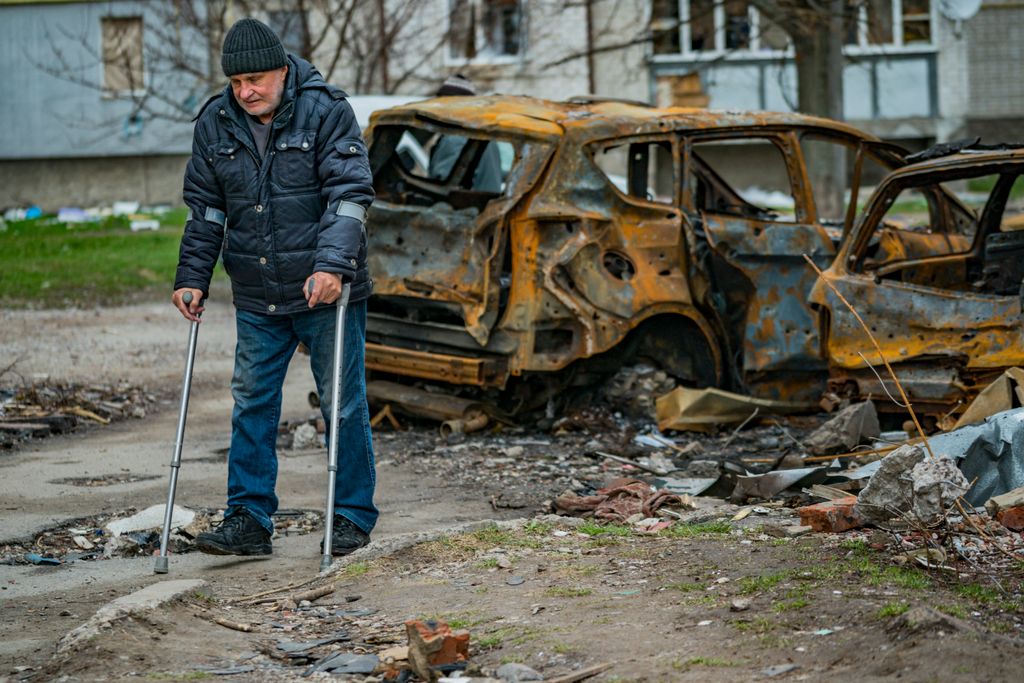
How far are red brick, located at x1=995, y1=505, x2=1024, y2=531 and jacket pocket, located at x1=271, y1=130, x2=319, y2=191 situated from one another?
3.07m

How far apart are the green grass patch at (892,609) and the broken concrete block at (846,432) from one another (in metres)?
3.34

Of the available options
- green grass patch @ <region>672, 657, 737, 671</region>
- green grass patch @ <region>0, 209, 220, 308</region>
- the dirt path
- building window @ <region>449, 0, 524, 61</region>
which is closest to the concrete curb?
the dirt path

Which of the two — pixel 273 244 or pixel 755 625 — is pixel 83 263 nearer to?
pixel 273 244

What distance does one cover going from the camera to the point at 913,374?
8102 millimetres

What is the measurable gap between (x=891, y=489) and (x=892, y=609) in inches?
48.5

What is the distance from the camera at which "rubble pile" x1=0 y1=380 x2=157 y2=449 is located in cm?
955

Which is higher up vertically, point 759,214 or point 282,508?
point 759,214

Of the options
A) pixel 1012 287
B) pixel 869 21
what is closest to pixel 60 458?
pixel 1012 287

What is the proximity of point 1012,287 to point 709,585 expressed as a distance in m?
4.15

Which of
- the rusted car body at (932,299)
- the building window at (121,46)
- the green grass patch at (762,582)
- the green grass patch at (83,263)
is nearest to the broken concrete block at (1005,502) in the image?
the green grass patch at (762,582)

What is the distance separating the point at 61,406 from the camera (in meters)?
10.3

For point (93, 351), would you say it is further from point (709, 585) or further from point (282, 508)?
point (709, 585)

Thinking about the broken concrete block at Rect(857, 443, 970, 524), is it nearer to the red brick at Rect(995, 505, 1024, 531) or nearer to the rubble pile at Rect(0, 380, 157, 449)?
the red brick at Rect(995, 505, 1024, 531)

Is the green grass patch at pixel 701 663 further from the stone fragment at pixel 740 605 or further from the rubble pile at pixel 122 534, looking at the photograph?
the rubble pile at pixel 122 534
